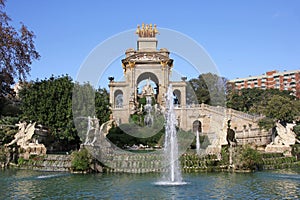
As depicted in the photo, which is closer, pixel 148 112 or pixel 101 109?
pixel 101 109

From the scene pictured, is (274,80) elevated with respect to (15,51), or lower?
elevated

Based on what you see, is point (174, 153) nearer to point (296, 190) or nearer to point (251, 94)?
point (296, 190)

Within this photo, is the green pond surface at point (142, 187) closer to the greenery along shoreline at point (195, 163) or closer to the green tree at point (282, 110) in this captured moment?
the greenery along shoreline at point (195, 163)

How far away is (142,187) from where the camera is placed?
469 inches

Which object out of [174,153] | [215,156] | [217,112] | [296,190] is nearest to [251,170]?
[215,156]

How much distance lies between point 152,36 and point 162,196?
46.5 m

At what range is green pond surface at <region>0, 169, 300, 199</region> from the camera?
1048cm

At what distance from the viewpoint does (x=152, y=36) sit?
180ft

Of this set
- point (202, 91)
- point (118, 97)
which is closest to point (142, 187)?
point (118, 97)

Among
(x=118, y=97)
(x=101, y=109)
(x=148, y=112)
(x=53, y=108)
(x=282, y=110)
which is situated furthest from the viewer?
(x=118, y=97)

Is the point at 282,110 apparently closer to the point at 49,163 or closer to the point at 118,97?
the point at 49,163

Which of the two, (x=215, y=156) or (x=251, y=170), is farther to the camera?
(x=215, y=156)

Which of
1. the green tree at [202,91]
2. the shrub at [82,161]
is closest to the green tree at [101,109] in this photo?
the shrub at [82,161]

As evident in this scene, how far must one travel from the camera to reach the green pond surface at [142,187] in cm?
1048
